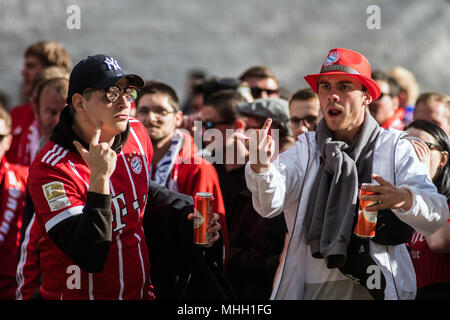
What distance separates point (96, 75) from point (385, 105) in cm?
292

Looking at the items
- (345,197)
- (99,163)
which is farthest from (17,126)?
(345,197)

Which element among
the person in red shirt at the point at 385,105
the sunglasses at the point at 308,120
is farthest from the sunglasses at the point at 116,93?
the person in red shirt at the point at 385,105

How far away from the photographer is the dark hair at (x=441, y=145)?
363 centimetres

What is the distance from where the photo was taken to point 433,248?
3.42 meters

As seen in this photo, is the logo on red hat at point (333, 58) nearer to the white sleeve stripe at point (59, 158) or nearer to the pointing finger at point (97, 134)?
the pointing finger at point (97, 134)

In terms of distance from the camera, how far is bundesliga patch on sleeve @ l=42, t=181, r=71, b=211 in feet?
9.50

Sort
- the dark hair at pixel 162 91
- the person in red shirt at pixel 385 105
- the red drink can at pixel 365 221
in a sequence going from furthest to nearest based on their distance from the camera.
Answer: the person in red shirt at pixel 385 105, the dark hair at pixel 162 91, the red drink can at pixel 365 221

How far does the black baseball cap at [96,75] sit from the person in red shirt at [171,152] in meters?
1.03

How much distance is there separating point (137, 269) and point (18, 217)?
4.48 ft

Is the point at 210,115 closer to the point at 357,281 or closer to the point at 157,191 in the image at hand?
the point at 157,191

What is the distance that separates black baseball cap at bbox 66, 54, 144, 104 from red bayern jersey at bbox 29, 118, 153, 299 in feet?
1.04

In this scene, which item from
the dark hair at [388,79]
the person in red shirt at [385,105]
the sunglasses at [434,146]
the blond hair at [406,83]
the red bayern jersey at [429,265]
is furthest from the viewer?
the blond hair at [406,83]

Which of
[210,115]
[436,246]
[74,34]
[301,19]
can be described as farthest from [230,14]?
[436,246]

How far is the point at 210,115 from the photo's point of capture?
4.86 m
